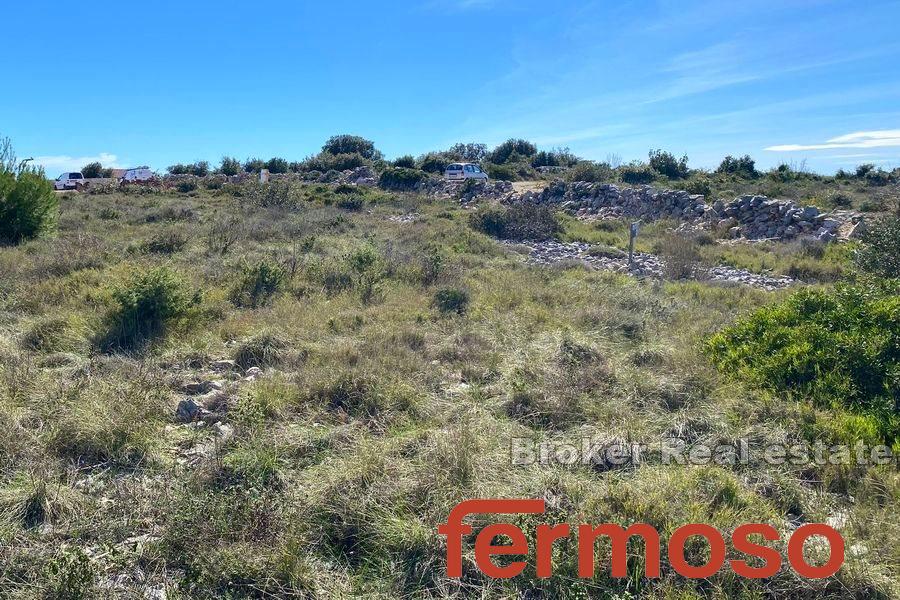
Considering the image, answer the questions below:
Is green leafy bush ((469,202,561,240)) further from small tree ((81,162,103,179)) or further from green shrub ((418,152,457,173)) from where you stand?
small tree ((81,162,103,179))

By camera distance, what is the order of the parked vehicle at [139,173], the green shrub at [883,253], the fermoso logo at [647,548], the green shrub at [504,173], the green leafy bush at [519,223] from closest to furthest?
1. the fermoso logo at [647,548]
2. the green shrub at [883,253]
3. the green leafy bush at [519,223]
4. the green shrub at [504,173]
5. the parked vehicle at [139,173]

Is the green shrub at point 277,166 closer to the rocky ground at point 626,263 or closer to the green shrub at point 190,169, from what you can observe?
the green shrub at point 190,169

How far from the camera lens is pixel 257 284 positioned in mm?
7891

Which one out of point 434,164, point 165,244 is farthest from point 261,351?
point 434,164

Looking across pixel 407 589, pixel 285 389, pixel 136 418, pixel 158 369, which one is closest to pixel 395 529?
pixel 407 589

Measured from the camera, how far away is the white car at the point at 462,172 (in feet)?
90.3

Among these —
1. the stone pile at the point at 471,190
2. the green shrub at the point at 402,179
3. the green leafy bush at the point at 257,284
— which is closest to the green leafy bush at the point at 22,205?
the green leafy bush at the point at 257,284

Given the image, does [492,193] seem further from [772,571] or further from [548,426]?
[772,571]

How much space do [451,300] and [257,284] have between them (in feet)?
9.85

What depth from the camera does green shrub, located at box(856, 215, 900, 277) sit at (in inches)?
326

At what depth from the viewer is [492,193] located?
24109 mm

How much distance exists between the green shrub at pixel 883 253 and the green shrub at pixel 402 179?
71.0 ft

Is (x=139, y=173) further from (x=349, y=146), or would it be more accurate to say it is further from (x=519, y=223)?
(x=519, y=223)

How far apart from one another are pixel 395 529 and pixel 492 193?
22.3 meters
